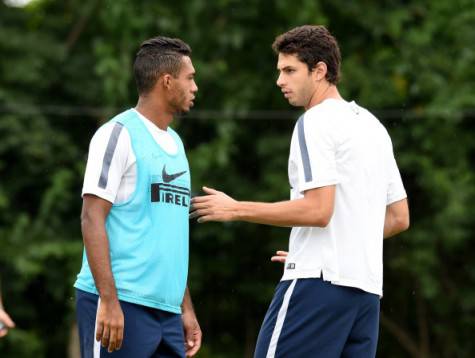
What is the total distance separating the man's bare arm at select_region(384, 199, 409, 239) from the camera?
179 inches

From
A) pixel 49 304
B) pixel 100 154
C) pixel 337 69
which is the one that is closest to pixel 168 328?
pixel 100 154

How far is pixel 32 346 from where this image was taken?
1388 cm

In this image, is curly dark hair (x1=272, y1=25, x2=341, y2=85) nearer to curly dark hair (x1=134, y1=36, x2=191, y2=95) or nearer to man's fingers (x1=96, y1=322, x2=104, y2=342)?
curly dark hair (x1=134, y1=36, x2=191, y2=95)

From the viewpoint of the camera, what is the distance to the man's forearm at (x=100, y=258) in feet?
13.2

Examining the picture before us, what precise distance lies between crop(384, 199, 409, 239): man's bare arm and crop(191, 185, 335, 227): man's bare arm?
58 centimetres

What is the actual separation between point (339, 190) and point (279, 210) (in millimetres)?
281

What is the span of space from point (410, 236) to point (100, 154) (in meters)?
10.3

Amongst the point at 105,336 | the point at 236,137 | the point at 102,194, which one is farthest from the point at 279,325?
the point at 236,137

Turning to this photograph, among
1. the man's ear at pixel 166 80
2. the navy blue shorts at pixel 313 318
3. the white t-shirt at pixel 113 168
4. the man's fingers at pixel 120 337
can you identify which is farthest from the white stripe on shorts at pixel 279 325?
the man's ear at pixel 166 80

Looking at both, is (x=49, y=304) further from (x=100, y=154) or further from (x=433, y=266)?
(x=100, y=154)

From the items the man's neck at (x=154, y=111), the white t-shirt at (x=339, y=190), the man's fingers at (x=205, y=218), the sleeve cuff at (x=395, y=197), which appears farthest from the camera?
the sleeve cuff at (x=395, y=197)

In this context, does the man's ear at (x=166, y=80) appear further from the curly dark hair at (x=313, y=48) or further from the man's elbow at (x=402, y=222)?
the man's elbow at (x=402, y=222)

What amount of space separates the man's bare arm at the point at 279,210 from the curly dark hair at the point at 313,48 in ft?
1.77

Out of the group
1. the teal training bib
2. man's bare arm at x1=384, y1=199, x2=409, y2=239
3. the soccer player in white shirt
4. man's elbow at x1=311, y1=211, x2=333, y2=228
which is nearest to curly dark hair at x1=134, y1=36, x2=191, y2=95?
the teal training bib
